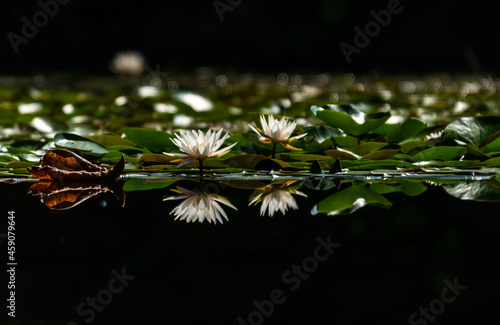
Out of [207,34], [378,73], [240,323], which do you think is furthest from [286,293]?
[207,34]

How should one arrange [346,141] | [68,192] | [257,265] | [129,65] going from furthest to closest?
1. [129,65]
2. [346,141]
3. [68,192]
4. [257,265]

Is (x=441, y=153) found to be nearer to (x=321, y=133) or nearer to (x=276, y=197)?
(x=321, y=133)

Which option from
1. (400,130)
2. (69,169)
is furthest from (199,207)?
(400,130)

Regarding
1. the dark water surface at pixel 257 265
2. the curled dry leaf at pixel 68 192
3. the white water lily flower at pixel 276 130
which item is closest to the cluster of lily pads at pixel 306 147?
the white water lily flower at pixel 276 130

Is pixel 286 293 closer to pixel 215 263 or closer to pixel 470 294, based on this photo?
pixel 215 263

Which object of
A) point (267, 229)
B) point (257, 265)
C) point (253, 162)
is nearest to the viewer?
point (257, 265)

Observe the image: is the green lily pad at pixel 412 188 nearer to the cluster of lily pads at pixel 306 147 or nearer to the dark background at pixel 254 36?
the cluster of lily pads at pixel 306 147
